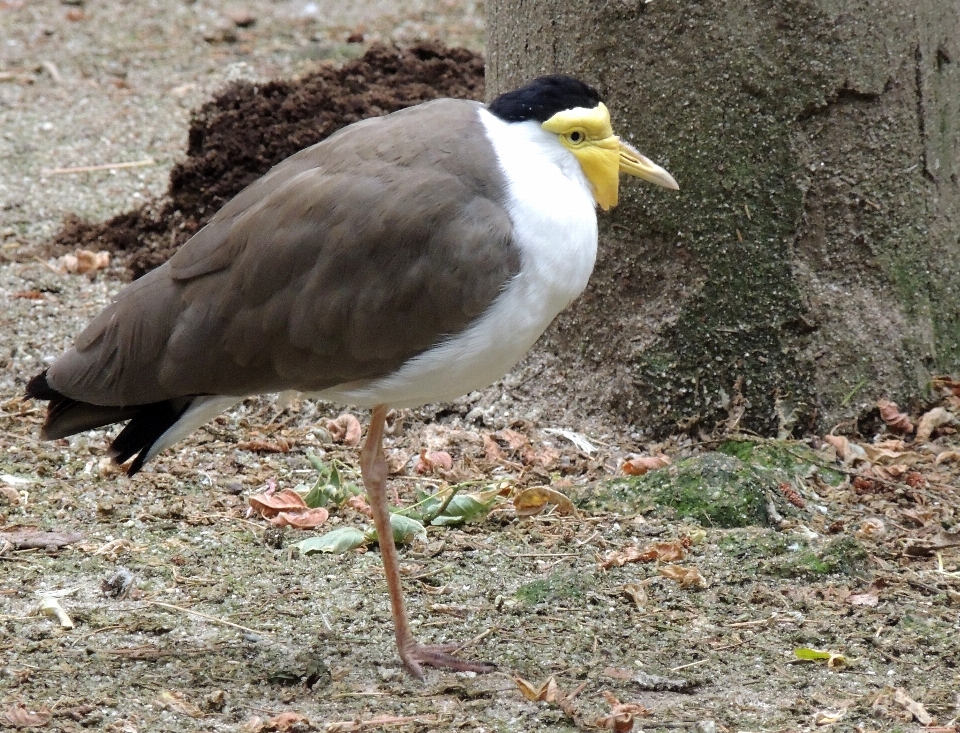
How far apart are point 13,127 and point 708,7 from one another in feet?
18.4

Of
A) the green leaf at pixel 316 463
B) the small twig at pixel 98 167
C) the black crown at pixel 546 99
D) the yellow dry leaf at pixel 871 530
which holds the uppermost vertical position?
the black crown at pixel 546 99

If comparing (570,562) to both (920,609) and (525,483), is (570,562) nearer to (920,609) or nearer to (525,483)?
(525,483)

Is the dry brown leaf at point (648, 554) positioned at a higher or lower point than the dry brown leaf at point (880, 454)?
lower

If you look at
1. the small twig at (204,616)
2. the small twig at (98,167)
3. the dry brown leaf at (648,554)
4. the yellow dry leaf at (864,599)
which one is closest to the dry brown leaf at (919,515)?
the yellow dry leaf at (864,599)

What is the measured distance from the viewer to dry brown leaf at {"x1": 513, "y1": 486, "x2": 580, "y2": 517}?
5.04 m

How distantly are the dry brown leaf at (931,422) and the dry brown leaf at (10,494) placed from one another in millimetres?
3673

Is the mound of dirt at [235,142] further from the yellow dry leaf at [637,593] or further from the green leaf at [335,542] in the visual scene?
the yellow dry leaf at [637,593]

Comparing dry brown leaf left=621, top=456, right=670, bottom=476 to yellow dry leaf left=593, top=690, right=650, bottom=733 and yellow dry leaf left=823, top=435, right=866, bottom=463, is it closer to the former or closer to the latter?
yellow dry leaf left=823, top=435, right=866, bottom=463

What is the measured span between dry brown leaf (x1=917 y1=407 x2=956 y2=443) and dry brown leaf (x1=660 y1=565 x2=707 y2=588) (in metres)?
1.43

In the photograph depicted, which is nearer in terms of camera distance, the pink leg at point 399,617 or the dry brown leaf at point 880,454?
the pink leg at point 399,617

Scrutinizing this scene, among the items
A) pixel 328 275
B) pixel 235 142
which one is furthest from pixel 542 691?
pixel 235 142

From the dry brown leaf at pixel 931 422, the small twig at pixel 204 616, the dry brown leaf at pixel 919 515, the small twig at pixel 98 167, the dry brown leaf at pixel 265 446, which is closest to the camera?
the small twig at pixel 204 616

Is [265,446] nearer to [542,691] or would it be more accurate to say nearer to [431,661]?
[431,661]

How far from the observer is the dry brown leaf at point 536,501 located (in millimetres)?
5043
